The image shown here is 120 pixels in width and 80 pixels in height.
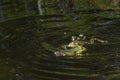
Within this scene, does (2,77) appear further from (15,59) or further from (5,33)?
(5,33)

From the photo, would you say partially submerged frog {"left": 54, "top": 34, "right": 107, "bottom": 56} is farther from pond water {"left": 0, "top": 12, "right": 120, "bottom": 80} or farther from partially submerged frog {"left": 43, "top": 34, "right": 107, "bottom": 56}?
pond water {"left": 0, "top": 12, "right": 120, "bottom": 80}

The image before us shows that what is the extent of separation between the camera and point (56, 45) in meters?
7.99

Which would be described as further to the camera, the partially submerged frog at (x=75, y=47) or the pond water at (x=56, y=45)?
the partially submerged frog at (x=75, y=47)

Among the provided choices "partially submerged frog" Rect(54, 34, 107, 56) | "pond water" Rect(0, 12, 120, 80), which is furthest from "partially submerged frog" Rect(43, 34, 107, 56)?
"pond water" Rect(0, 12, 120, 80)

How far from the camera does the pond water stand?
21.8ft

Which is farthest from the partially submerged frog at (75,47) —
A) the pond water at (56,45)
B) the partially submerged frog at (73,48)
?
the pond water at (56,45)

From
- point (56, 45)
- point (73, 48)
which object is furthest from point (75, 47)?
point (56, 45)

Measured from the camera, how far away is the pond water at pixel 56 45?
6.64 meters

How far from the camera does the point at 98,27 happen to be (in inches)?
366

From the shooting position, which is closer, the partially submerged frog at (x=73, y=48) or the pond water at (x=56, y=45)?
the pond water at (x=56, y=45)

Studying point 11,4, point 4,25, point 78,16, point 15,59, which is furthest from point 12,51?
point 11,4

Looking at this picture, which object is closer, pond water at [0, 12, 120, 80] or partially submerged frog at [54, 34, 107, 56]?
pond water at [0, 12, 120, 80]

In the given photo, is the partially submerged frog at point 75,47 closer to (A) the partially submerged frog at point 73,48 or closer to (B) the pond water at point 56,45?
(A) the partially submerged frog at point 73,48

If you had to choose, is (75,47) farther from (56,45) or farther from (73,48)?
(56,45)
